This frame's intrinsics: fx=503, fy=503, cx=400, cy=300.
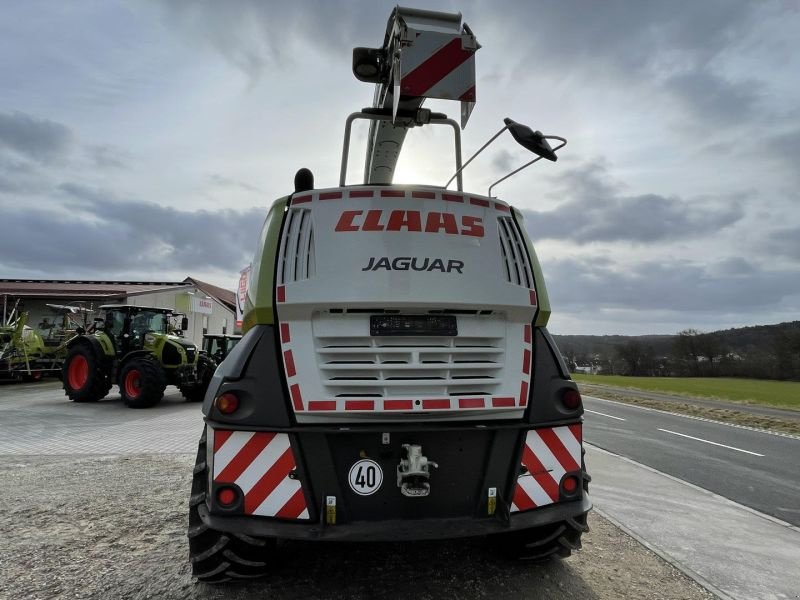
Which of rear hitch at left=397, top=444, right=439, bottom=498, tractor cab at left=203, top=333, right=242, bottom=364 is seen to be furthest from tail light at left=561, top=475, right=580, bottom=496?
tractor cab at left=203, top=333, right=242, bottom=364

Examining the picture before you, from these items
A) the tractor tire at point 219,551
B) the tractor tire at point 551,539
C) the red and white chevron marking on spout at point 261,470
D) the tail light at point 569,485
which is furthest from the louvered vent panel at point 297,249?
the tractor tire at point 551,539

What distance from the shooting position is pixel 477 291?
2852mm

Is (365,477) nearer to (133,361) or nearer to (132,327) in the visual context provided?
(133,361)

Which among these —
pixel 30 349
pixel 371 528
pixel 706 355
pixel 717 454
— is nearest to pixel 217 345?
pixel 30 349

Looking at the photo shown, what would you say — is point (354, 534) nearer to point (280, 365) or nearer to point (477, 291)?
point (280, 365)

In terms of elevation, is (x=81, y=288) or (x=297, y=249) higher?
(x=81, y=288)

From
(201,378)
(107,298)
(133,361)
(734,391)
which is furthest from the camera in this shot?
(734,391)

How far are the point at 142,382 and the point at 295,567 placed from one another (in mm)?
10392

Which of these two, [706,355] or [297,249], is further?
[706,355]

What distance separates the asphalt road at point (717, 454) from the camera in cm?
633

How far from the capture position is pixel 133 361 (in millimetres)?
12547

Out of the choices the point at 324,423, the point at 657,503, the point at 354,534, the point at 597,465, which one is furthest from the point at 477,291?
the point at 597,465

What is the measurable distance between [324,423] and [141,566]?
1.76 metres

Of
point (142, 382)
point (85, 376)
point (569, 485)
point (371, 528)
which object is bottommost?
point (371, 528)
